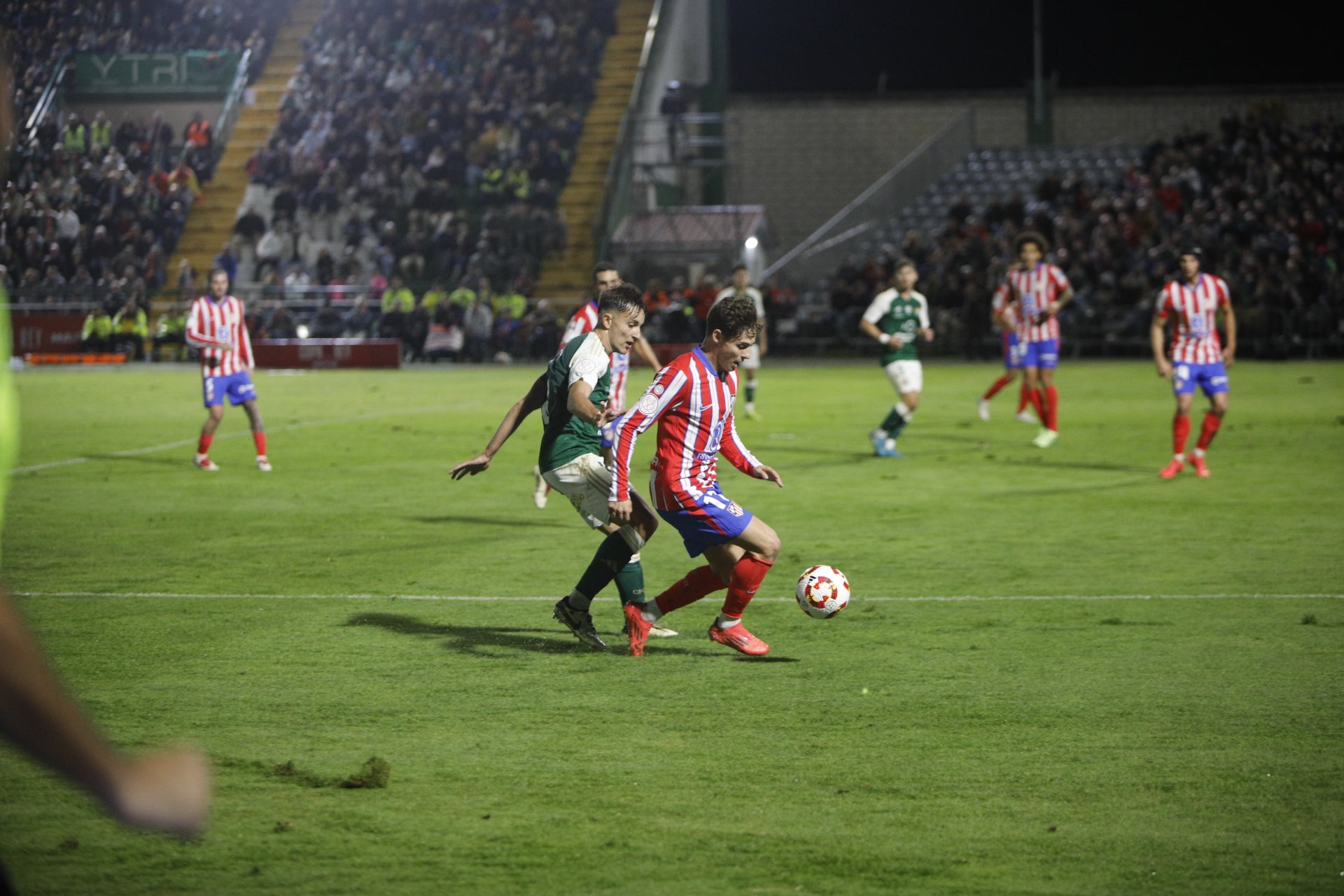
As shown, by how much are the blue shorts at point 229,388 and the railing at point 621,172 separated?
2150 cm

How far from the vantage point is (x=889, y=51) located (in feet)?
141

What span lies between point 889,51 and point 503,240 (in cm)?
1337

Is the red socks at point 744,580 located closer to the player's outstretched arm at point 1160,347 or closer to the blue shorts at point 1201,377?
the player's outstretched arm at point 1160,347

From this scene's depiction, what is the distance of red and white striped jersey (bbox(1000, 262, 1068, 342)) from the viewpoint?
1770 cm

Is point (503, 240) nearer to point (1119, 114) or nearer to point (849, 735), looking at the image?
point (1119, 114)

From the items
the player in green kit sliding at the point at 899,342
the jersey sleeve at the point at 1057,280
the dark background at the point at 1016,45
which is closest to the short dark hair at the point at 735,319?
the player in green kit sliding at the point at 899,342

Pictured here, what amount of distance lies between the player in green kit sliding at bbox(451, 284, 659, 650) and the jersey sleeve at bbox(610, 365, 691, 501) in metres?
0.46

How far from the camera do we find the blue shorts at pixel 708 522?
6867 millimetres

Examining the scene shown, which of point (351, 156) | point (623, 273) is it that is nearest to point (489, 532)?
point (623, 273)

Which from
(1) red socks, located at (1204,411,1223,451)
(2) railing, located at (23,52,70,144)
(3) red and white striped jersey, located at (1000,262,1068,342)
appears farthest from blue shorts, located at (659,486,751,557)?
(2) railing, located at (23,52,70,144)

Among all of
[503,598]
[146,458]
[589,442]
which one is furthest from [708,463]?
[146,458]

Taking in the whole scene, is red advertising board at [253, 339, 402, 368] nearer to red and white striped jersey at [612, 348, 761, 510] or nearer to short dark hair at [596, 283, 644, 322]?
short dark hair at [596, 283, 644, 322]

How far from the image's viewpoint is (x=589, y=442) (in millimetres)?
7848

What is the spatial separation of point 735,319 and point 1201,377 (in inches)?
326
